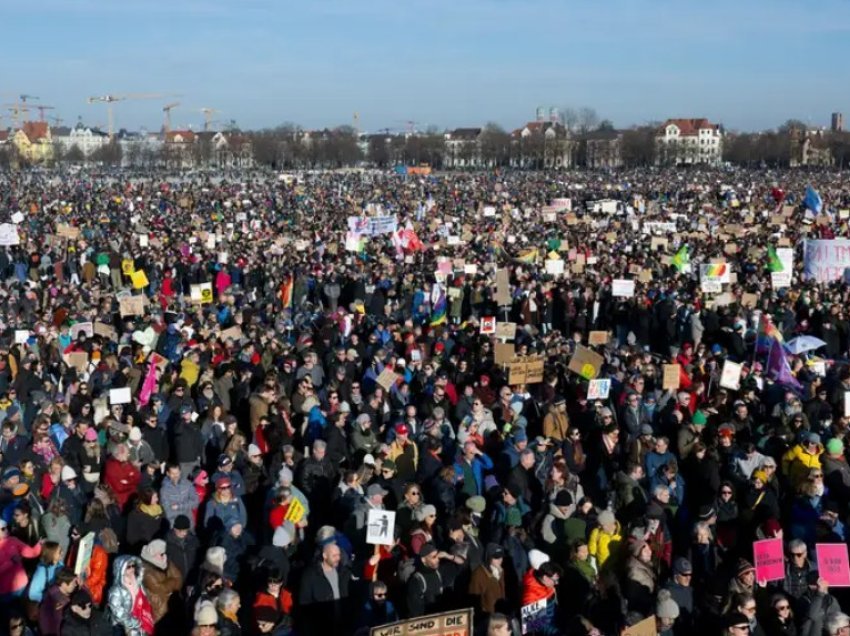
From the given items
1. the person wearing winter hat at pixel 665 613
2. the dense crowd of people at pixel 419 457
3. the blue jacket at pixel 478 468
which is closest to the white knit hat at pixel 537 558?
the dense crowd of people at pixel 419 457

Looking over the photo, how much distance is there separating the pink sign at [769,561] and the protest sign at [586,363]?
5.46 meters

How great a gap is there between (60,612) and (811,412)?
7.32m

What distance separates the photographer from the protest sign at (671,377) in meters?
11.4

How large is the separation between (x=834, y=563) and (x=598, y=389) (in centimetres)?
473

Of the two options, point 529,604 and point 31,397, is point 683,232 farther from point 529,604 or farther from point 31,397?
point 529,604

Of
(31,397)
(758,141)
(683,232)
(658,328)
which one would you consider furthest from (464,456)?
(758,141)

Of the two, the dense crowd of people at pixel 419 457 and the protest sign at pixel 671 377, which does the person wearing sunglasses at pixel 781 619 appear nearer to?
the dense crowd of people at pixel 419 457

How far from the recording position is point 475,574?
6.52 m

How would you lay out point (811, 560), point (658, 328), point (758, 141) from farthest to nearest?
1. point (758, 141)
2. point (658, 328)
3. point (811, 560)

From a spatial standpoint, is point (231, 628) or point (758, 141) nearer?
point (231, 628)

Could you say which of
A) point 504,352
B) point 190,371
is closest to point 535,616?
point 504,352

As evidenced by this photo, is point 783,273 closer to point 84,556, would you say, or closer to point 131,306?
point 131,306

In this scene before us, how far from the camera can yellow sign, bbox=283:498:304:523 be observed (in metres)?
7.68

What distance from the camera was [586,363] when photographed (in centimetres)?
1198
